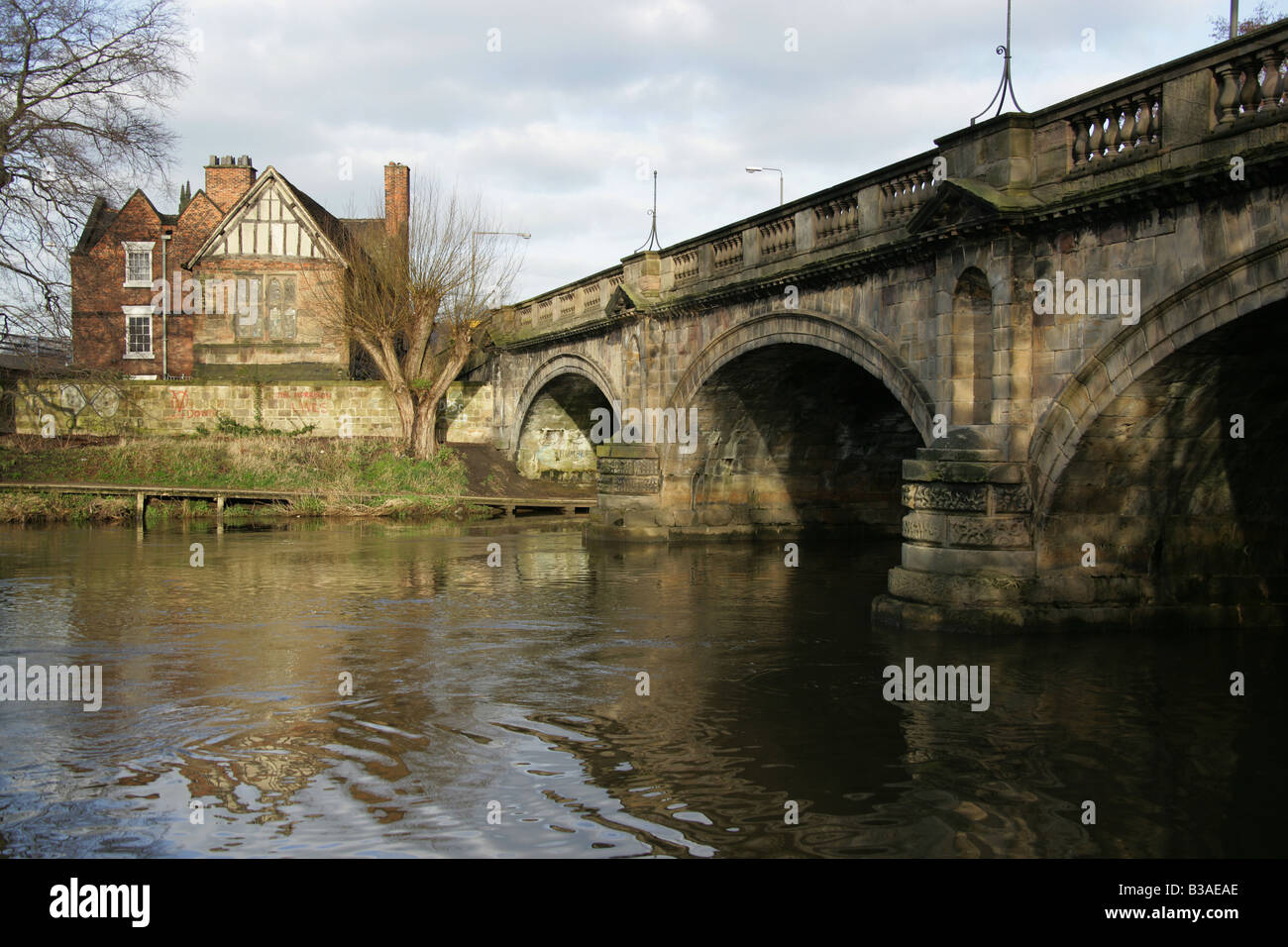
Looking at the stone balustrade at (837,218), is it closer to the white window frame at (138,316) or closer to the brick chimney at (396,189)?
the brick chimney at (396,189)

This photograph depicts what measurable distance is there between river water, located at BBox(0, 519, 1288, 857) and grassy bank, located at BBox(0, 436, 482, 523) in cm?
1095

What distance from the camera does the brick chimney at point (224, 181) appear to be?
38.1 metres

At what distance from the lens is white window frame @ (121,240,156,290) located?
119ft

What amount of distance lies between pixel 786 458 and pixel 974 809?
1521 centimetres

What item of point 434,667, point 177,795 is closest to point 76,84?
point 434,667

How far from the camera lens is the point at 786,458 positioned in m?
21.2

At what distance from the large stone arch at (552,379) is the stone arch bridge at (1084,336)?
791 cm

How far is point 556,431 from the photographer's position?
31.3m

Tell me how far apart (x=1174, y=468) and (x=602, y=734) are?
6.57m

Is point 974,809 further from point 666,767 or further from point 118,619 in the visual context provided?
point 118,619
